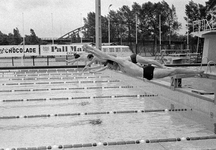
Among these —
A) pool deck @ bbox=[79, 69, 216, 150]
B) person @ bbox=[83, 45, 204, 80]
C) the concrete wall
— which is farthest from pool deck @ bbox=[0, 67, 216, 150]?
the concrete wall

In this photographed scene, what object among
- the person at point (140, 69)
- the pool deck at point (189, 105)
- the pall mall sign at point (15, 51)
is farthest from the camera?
the pall mall sign at point (15, 51)

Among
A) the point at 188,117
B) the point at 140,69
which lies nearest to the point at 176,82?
the point at 188,117

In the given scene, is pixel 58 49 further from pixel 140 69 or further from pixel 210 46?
pixel 140 69

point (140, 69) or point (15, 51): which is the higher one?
point (15, 51)

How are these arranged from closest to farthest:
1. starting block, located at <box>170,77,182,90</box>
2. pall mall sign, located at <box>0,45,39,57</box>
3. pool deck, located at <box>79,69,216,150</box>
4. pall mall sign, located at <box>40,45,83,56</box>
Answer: pool deck, located at <box>79,69,216,150</box> < starting block, located at <box>170,77,182,90</box> < pall mall sign, located at <box>0,45,39,57</box> < pall mall sign, located at <box>40,45,83,56</box>

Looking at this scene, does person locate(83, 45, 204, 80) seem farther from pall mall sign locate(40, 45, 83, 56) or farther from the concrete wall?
pall mall sign locate(40, 45, 83, 56)

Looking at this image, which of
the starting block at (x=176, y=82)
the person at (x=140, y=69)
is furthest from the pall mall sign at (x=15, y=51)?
the person at (x=140, y=69)

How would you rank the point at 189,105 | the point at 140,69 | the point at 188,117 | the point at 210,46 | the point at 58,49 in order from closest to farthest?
1. the point at 140,69
2. the point at 188,117
3. the point at 189,105
4. the point at 210,46
5. the point at 58,49

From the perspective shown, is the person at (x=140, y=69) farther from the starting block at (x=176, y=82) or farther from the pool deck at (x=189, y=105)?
the starting block at (x=176, y=82)

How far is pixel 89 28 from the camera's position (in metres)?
61.6

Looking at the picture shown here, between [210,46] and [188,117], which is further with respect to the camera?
[210,46]

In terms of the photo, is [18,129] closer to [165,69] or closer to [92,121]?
[92,121]

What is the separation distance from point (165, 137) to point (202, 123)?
1305mm

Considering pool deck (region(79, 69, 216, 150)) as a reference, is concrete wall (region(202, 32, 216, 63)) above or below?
above
